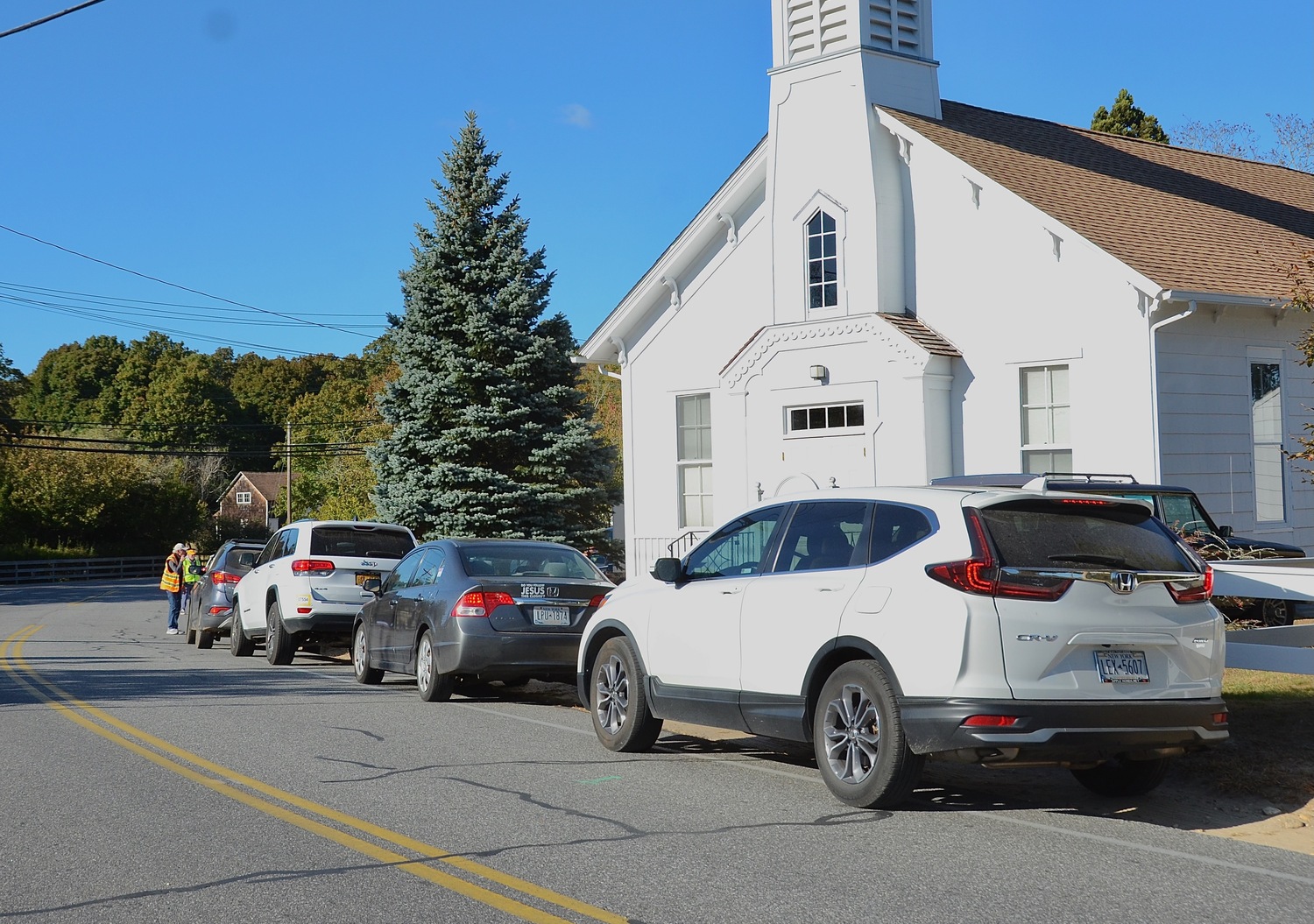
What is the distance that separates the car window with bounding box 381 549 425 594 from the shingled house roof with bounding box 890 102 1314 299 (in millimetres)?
9100

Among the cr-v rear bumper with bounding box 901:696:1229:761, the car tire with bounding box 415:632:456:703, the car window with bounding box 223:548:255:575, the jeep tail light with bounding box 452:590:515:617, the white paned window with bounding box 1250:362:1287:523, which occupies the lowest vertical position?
the car tire with bounding box 415:632:456:703

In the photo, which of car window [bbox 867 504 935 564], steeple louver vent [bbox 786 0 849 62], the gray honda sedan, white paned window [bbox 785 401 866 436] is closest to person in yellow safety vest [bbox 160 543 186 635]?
white paned window [bbox 785 401 866 436]

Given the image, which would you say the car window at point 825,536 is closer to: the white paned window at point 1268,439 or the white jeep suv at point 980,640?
the white jeep suv at point 980,640

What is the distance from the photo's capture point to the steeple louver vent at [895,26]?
63.6ft

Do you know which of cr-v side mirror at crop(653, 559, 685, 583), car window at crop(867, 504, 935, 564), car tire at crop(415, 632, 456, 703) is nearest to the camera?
car window at crop(867, 504, 935, 564)

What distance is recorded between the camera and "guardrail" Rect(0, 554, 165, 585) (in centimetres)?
5822

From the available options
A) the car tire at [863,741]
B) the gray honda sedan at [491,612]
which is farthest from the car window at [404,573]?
the car tire at [863,741]

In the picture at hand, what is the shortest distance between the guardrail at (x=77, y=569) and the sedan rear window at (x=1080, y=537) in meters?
56.9

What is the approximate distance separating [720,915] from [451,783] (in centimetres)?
346

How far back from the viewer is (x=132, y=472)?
67938 mm

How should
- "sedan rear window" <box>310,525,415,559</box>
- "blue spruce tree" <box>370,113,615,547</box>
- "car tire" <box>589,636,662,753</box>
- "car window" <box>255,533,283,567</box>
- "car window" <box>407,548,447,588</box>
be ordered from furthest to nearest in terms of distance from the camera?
"blue spruce tree" <box>370,113,615,547</box>, "car window" <box>255,533,283,567</box>, "sedan rear window" <box>310,525,415,559</box>, "car window" <box>407,548,447,588</box>, "car tire" <box>589,636,662,753</box>

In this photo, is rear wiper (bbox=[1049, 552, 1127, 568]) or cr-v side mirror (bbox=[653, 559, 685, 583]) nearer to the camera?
rear wiper (bbox=[1049, 552, 1127, 568])

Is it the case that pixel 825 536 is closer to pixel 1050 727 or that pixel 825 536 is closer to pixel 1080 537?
pixel 1080 537

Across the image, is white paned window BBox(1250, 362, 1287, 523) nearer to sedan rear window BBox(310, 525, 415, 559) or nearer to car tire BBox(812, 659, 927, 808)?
sedan rear window BBox(310, 525, 415, 559)
